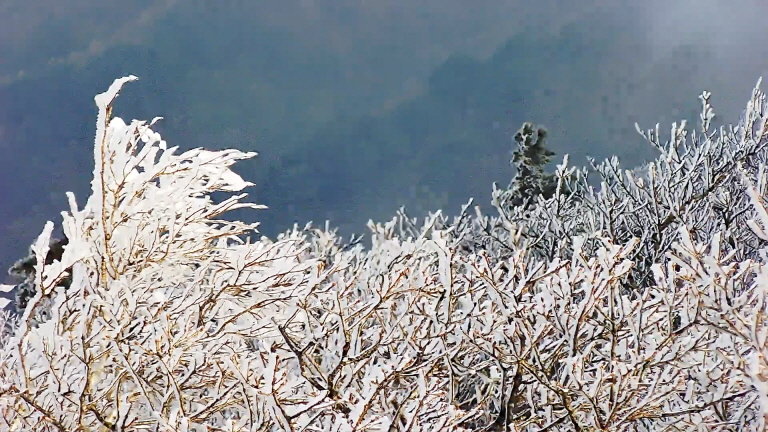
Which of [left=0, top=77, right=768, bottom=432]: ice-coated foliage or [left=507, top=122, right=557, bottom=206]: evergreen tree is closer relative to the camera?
[left=0, top=77, right=768, bottom=432]: ice-coated foliage

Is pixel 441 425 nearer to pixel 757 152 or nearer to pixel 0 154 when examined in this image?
pixel 757 152

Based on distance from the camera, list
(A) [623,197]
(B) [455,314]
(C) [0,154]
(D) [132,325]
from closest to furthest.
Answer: (D) [132,325]
(B) [455,314]
(A) [623,197]
(C) [0,154]

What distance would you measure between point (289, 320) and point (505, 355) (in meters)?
1.65

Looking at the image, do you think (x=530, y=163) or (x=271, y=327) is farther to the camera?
(x=530, y=163)

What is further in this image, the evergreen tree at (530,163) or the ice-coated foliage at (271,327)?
the evergreen tree at (530,163)

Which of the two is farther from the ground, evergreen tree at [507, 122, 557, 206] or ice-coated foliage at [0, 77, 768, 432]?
evergreen tree at [507, 122, 557, 206]

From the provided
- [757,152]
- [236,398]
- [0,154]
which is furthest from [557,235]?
[0,154]

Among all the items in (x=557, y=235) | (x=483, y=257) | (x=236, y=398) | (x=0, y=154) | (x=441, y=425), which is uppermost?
(x=0, y=154)

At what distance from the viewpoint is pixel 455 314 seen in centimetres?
545

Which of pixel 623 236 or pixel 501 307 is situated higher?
pixel 623 236

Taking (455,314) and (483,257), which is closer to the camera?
(483,257)

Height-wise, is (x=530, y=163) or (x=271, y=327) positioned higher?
(x=530, y=163)

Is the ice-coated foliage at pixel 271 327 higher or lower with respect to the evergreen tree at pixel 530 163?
lower

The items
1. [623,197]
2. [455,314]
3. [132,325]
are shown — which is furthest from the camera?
[623,197]
